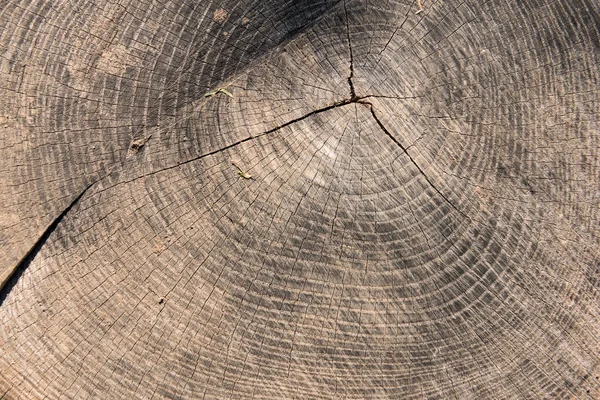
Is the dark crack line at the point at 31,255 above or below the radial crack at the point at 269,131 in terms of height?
above

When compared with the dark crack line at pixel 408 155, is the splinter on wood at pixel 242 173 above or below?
above

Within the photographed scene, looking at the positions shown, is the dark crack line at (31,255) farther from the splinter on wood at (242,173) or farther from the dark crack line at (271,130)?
the splinter on wood at (242,173)

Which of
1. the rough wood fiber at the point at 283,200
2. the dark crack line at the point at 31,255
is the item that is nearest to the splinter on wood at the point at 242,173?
the rough wood fiber at the point at 283,200

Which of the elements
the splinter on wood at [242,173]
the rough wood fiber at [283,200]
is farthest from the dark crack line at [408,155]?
the splinter on wood at [242,173]

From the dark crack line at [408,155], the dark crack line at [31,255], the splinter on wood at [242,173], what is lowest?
the dark crack line at [408,155]

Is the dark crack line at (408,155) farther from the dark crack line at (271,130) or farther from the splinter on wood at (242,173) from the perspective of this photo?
the splinter on wood at (242,173)

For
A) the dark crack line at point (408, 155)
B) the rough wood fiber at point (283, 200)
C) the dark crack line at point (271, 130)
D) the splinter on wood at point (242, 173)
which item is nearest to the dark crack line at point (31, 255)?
the rough wood fiber at point (283, 200)

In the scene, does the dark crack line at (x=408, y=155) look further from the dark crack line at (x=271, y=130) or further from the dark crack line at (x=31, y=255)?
the dark crack line at (x=31, y=255)

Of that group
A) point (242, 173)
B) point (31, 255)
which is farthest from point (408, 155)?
point (31, 255)

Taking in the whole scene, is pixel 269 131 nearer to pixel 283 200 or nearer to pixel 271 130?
pixel 271 130
